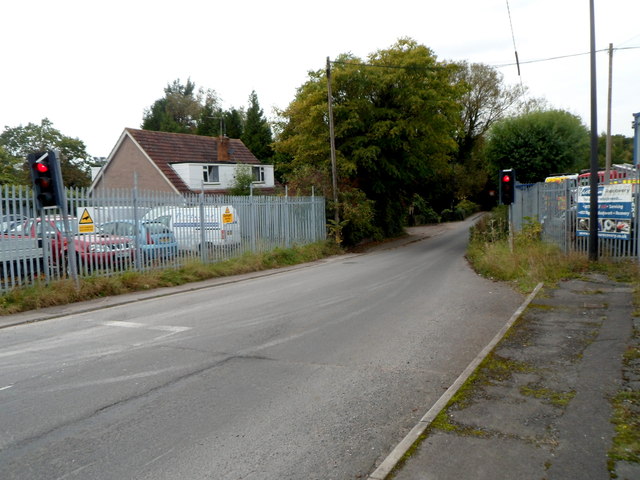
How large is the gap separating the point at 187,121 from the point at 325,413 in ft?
241

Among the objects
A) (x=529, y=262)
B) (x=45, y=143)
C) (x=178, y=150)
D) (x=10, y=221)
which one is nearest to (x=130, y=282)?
(x=10, y=221)

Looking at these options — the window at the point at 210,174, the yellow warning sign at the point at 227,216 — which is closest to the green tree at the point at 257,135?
the window at the point at 210,174

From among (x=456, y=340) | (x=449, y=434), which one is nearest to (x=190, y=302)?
(x=456, y=340)

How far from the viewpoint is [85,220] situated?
1273 cm

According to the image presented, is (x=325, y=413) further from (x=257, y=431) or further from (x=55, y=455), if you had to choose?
(x=55, y=455)

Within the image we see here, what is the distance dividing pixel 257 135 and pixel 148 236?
1741 inches

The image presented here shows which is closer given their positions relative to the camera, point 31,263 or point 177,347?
point 177,347

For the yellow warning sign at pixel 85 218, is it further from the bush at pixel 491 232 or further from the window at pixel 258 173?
the window at pixel 258 173

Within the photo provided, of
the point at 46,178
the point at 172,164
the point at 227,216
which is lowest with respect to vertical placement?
the point at 227,216

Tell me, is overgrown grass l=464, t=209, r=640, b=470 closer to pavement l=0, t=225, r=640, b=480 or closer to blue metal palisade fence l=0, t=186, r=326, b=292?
pavement l=0, t=225, r=640, b=480

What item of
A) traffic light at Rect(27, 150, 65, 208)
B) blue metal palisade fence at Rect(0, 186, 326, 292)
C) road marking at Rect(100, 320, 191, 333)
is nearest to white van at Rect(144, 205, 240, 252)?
blue metal palisade fence at Rect(0, 186, 326, 292)

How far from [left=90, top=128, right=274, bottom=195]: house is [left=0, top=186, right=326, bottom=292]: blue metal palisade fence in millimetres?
18703

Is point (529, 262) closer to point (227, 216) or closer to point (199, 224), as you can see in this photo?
point (227, 216)

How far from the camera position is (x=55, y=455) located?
418 centimetres
